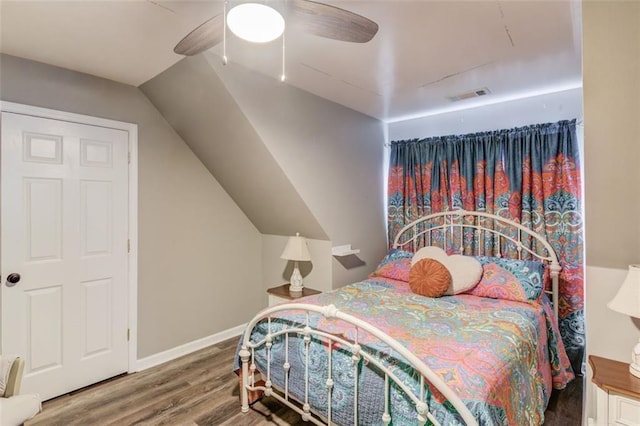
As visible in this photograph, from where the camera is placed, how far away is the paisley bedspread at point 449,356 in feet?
4.79

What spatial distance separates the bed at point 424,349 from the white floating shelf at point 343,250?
413 mm

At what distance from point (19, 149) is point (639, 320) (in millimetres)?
3804

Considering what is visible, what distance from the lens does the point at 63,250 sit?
8.17 ft

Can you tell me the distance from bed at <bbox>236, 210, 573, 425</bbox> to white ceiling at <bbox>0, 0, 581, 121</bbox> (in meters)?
1.36

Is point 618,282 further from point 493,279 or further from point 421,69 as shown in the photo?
point 421,69

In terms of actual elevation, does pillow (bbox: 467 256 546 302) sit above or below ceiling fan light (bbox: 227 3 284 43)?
below

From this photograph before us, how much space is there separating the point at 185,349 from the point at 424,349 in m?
2.48

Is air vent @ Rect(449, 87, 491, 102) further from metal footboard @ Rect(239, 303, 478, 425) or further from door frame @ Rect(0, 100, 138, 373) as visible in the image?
door frame @ Rect(0, 100, 138, 373)

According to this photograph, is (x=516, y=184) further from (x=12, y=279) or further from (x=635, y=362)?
(x=12, y=279)

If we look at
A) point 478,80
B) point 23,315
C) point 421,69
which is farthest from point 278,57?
point 23,315

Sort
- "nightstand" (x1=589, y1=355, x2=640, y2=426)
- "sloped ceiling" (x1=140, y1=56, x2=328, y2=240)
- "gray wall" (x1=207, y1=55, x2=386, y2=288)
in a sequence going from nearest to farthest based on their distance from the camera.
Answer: "nightstand" (x1=589, y1=355, x2=640, y2=426) → "sloped ceiling" (x1=140, y1=56, x2=328, y2=240) → "gray wall" (x1=207, y1=55, x2=386, y2=288)

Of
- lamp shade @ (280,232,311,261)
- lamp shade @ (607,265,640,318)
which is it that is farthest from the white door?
lamp shade @ (607,265,640,318)

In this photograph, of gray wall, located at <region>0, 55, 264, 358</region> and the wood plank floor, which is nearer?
the wood plank floor

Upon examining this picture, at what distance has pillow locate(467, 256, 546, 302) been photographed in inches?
101
